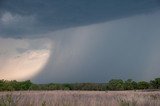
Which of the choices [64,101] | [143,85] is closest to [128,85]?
[143,85]

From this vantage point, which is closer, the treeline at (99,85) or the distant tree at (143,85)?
the treeline at (99,85)

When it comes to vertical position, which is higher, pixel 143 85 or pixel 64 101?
pixel 143 85

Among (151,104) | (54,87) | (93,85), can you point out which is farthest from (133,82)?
(151,104)

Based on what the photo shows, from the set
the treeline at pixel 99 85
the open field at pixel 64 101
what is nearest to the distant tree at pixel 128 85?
the treeline at pixel 99 85

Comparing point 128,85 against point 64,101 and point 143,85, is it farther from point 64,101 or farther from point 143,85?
point 64,101

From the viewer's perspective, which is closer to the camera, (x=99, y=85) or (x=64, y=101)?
(x=64, y=101)

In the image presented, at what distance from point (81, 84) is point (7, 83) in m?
17.9

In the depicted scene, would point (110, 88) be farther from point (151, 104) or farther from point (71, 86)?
point (151, 104)

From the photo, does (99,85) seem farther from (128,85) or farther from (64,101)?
(64,101)

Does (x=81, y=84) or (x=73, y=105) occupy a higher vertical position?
(x=81, y=84)

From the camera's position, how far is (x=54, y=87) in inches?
2751

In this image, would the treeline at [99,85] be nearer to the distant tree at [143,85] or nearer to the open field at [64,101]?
the distant tree at [143,85]

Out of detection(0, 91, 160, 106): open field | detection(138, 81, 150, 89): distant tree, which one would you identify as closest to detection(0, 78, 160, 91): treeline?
detection(138, 81, 150, 89): distant tree

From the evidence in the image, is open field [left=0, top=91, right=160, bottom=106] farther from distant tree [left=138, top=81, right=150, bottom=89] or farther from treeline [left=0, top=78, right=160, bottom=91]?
distant tree [left=138, top=81, right=150, bottom=89]
